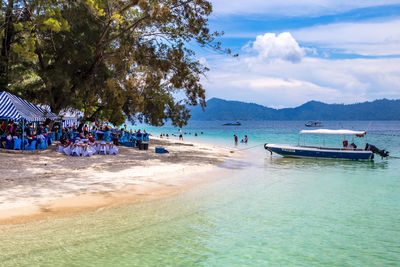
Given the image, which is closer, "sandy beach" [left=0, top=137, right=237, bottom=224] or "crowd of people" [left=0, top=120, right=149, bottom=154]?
"sandy beach" [left=0, top=137, right=237, bottom=224]

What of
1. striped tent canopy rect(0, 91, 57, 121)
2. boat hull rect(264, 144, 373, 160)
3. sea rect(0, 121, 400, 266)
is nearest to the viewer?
sea rect(0, 121, 400, 266)

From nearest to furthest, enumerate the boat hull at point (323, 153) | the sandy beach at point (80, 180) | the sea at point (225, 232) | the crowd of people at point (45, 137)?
the sea at point (225, 232)
the sandy beach at point (80, 180)
the crowd of people at point (45, 137)
the boat hull at point (323, 153)

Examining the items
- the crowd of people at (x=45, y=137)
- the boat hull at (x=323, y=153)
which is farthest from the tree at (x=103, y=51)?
the boat hull at (x=323, y=153)

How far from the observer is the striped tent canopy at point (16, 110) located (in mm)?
19562

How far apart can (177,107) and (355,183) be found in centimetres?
2329

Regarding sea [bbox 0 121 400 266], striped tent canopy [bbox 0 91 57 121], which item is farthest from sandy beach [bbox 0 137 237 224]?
striped tent canopy [bbox 0 91 57 121]

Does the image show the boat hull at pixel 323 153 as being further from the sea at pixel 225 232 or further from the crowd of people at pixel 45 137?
the crowd of people at pixel 45 137

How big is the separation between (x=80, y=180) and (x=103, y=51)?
15.3 m

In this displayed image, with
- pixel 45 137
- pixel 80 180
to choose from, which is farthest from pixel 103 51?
pixel 80 180

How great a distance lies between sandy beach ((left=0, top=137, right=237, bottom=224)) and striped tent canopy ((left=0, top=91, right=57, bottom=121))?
2.29 metres

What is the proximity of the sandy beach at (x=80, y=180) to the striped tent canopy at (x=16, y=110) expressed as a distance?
2.29m

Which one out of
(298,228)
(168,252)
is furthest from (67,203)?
(298,228)

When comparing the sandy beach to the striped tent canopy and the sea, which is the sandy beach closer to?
the sea

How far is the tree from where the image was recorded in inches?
893
